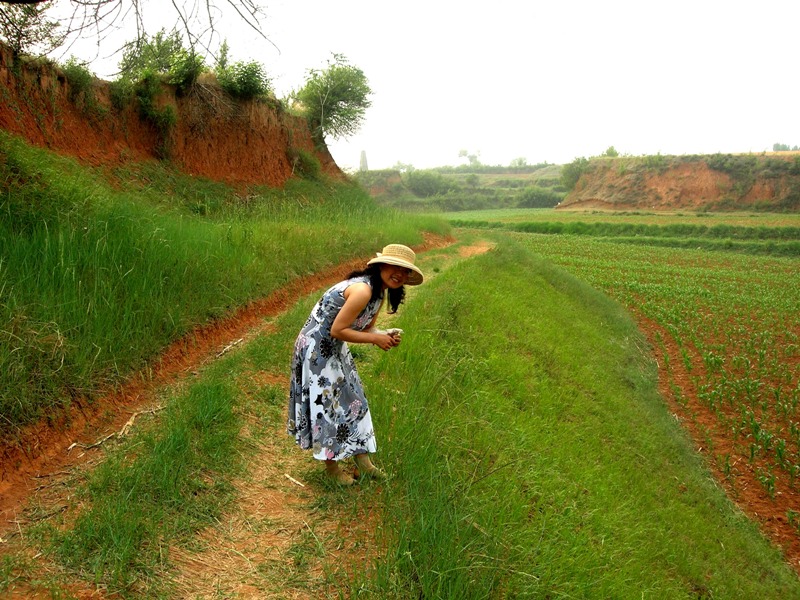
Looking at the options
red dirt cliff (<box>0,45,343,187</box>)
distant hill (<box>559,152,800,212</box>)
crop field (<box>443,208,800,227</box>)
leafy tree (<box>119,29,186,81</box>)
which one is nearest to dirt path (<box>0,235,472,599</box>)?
leafy tree (<box>119,29,186,81</box>)

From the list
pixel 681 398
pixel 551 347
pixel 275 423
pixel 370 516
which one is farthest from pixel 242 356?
pixel 681 398

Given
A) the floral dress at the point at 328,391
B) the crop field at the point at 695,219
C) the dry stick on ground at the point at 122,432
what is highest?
the floral dress at the point at 328,391

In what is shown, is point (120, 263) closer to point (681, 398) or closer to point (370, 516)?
point (370, 516)

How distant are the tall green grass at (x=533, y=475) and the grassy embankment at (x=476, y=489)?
0.02 metres

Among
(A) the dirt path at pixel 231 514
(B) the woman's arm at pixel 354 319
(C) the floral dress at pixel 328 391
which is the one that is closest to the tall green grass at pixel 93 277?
(A) the dirt path at pixel 231 514

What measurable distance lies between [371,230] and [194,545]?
1137cm

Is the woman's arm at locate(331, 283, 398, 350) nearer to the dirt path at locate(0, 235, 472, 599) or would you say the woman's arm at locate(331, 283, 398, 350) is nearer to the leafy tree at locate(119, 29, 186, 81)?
the dirt path at locate(0, 235, 472, 599)

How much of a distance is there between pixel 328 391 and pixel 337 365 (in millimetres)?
169

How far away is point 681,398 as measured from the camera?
35.5 feet

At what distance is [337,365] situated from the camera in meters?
3.71

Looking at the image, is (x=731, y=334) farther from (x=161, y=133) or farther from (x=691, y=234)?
(x=691, y=234)

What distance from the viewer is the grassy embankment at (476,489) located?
3.05 m

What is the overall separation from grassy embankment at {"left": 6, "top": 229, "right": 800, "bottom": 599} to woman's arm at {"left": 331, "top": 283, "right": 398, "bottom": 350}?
0.94 metres

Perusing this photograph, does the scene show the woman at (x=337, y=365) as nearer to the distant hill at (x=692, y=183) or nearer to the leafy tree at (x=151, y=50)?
the leafy tree at (x=151, y=50)
